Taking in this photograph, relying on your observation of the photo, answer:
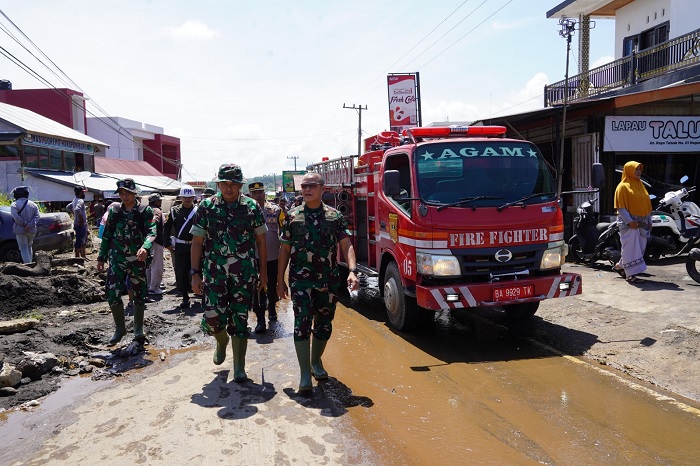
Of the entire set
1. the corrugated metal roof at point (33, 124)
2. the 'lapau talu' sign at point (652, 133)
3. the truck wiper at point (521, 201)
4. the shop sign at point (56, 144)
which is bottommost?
the truck wiper at point (521, 201)

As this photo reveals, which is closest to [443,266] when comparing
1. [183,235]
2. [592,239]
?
[183,235]

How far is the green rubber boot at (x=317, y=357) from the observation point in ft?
16.6

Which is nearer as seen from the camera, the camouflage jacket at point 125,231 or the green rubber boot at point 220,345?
the green rubber boot at point 220,345

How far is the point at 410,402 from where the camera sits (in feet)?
15.1

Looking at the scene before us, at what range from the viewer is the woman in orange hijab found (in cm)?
848

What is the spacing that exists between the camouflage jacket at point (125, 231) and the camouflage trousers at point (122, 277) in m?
0.07

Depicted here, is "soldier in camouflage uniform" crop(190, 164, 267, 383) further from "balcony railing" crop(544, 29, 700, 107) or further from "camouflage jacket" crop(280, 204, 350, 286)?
"balcony railing" crop(544, 29, 700, 107)

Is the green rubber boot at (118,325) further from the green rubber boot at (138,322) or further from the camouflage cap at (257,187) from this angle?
the camouflage cap at (257,187)

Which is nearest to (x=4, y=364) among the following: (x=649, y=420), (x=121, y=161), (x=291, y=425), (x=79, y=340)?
(x=79, y=340)

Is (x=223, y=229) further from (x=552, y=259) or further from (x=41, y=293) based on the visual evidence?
(x=41, y=293)

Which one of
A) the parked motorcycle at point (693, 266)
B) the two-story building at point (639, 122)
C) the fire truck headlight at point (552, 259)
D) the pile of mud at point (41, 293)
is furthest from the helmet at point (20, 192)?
the parked motorcycle at point (693, 266)

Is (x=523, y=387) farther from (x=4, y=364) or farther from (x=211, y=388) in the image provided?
(x=4, y=364)

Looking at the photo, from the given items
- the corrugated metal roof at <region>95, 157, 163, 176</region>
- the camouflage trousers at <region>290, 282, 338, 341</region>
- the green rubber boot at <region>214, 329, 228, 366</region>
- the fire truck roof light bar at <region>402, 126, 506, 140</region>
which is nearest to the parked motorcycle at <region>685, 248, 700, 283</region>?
the fire truck roof light bar at <region>402, 126, 506, 140</region>

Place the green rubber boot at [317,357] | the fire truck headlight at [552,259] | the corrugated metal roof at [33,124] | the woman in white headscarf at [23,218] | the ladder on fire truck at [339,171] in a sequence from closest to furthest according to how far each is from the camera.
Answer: the green rubber boot at [317,357] → the fire truck headlight at [552,259] → the ladder on fire truck at [339,171] → the woman in white headscarf at [23,218] → the corrugated metal roof at [33,124]
